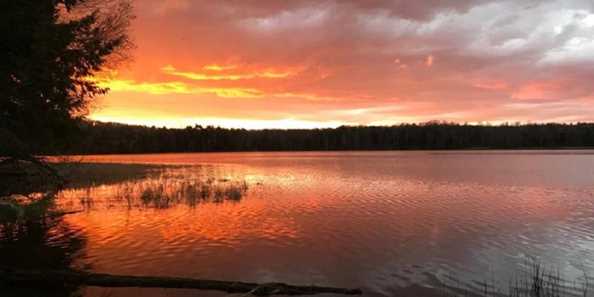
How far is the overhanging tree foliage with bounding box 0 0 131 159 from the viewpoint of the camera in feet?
32.9

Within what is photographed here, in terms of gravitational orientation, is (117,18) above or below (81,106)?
above

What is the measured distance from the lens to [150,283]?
33.7ft

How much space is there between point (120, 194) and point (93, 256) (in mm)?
17113

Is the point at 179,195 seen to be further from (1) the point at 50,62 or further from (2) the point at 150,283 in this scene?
(2) the point at 150,283

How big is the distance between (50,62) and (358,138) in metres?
158

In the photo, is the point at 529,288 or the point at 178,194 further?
the point at 178,194

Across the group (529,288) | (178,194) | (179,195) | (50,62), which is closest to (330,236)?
(529,288)

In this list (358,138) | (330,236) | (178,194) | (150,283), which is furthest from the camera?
(358,138)

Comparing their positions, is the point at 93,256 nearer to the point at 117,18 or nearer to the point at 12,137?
the point at 12,137

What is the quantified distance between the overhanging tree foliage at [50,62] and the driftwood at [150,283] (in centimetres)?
309

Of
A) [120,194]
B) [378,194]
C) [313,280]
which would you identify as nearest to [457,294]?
[313,280]

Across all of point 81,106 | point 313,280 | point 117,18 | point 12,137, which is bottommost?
point 313,280

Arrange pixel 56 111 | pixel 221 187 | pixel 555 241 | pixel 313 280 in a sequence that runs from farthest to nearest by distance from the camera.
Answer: pixel 221 187
pixel 555 241
pixel 56 111
pixel 313 280

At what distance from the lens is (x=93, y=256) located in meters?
14.0
